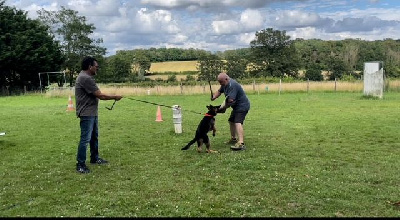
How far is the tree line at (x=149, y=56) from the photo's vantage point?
50938 mm

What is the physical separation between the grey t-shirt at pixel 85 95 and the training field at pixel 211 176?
121 centimetres

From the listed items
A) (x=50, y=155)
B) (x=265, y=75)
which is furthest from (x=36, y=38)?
(x=50, y=155)

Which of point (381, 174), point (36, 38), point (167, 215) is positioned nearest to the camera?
point (167, 215)

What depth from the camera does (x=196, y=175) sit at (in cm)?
719

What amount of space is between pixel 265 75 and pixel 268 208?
225 feet

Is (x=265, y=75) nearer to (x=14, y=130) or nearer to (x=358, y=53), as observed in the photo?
(x=358, y=53)

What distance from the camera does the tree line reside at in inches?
2005

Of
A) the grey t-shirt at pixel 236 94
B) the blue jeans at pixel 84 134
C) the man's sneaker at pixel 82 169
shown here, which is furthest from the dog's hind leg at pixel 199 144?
the man's sneaker at pixel 82 169

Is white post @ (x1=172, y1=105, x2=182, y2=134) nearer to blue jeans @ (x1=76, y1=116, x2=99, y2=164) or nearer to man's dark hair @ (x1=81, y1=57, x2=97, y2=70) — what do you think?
blue jeans @ (x1=76, y1=116, x2=99, y2=164)

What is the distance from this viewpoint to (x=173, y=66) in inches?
3029

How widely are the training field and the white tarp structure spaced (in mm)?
14154

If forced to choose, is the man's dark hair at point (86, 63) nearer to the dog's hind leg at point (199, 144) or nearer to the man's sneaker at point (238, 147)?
the dog's hind leg at point (199, 144)

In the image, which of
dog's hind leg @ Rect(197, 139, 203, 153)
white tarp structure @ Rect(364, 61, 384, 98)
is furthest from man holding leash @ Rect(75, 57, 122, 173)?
white tarp structure @ Rect(364, 61, 384, 98)

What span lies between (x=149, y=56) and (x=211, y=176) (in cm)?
7568
